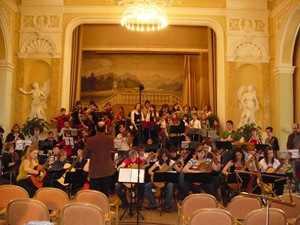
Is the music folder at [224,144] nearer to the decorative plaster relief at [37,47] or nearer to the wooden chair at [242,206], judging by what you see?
the wooden chair at [242,206]

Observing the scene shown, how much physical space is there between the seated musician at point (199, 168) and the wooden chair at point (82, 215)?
4.26m

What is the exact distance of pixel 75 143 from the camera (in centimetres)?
1142

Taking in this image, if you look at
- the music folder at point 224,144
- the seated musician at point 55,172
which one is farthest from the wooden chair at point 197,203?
the music folder at point 224,144

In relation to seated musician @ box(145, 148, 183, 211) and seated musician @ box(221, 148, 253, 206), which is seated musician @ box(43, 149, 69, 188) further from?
seated musician @ box(221, 148, 253, 206)

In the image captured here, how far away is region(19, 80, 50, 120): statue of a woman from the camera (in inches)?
521

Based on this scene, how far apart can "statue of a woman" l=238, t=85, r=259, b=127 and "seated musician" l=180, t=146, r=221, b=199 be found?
5112mm

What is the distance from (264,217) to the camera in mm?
4176

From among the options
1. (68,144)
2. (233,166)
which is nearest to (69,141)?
(68,144)

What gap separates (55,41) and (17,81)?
199cm

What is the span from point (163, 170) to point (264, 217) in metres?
4.22

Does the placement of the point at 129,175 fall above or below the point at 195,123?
below

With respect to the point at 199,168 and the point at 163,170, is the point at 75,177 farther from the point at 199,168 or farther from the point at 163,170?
the point at 199,168

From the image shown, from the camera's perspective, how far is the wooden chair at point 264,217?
4145mm

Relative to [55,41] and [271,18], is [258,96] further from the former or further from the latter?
[55,41]
